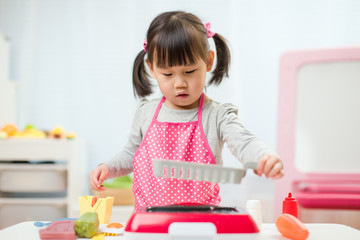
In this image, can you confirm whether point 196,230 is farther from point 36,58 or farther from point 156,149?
point 36,58

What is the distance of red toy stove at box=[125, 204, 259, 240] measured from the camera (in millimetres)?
538

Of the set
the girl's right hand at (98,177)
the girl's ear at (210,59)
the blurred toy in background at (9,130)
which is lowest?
the blurred toy in background at (9,130)

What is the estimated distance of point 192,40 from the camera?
0.85 metres

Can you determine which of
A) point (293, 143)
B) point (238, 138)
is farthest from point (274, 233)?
point (293, 143)

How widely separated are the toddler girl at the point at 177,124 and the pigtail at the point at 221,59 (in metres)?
0.08

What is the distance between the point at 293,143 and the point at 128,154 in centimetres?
75

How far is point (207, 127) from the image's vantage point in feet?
2.96

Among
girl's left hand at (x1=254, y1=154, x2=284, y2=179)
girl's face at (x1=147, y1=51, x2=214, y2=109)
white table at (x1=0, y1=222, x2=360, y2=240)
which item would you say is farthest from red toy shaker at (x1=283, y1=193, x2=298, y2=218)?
girl's face at (x1=147, y1=51, x2=214, y2=109)

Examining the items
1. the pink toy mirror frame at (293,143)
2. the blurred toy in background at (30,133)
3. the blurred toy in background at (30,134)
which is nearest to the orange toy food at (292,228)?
the pink toy mirror frame at (293,143)

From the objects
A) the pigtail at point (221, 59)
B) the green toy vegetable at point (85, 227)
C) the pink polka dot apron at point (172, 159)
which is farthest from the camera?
the pigtail at point (221, 59)

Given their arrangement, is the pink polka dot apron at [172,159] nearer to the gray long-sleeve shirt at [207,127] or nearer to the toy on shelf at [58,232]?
the gray long-sleeve shirt at [207,127]

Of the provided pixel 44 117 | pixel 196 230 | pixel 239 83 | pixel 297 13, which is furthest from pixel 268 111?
pixel 196 230

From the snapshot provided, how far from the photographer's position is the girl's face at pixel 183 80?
0.84 meters

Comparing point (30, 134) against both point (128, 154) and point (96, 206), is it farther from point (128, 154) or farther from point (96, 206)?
point (96, 206)
